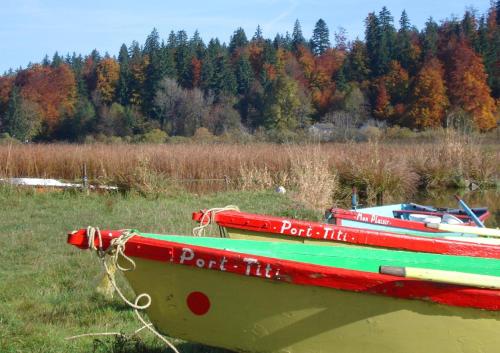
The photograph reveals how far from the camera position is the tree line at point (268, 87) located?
55.5m

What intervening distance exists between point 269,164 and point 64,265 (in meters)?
11.3

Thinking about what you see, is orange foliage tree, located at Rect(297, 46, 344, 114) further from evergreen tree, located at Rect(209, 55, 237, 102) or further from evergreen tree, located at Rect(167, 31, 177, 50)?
evergreen tree, located at Rect(167, 31, 177, 50)

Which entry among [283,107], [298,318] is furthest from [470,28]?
[298,318]

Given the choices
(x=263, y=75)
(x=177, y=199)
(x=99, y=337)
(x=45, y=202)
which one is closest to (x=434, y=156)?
(x=177, y=199)

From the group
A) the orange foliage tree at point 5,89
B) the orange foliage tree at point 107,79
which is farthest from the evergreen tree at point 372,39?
the orange foliage tree at point 5,89

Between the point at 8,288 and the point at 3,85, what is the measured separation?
70.8 metres

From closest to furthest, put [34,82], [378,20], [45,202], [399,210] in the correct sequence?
→ [399,210] < [45,202] < [34,82] < [378,20]

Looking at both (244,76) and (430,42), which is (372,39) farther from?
(244,76)

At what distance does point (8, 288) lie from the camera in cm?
530

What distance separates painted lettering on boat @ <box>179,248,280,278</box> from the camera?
9.77 ft

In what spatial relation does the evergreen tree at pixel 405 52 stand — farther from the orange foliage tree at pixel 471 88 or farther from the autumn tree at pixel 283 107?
the autumn tree at pixel 283 107

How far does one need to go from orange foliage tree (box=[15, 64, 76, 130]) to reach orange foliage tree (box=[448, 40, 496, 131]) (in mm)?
39710

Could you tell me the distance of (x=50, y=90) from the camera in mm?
68000

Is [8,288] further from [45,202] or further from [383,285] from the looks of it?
[45,202]
